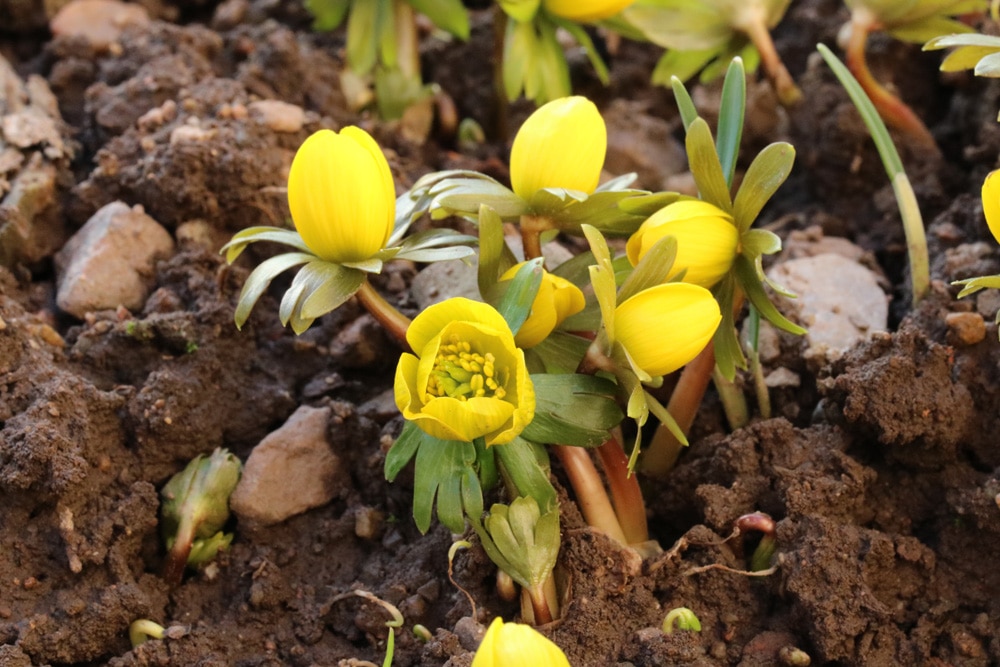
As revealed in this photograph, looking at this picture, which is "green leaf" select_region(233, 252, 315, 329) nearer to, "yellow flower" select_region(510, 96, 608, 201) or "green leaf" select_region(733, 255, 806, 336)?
"yellow flower" select_region(510, 96, 608, 201)

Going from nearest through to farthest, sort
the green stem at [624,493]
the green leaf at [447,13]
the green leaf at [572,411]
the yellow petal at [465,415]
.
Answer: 1. the yellow petal at [465,415]
2. the green leaf at [572,411]
3. the green stem at [624,493]
4. the green leaf at [447,13]

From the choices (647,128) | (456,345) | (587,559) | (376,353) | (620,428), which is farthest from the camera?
(647,128)

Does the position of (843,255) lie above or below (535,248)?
below

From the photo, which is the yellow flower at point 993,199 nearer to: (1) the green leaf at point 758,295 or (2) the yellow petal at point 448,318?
(1) the green leaf at point 758,295

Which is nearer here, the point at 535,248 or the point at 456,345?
the point at 456,345

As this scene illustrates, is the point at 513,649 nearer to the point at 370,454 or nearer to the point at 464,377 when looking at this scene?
the point at 464,377

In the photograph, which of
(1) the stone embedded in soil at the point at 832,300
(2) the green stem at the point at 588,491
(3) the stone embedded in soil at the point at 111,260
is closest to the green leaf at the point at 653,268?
(2) the green stem at the point at 588,491

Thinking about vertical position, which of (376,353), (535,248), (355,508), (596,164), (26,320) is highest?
(596,164)

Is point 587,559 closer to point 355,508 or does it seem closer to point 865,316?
point 355,508

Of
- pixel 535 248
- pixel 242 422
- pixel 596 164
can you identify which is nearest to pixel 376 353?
pixel 242 422
